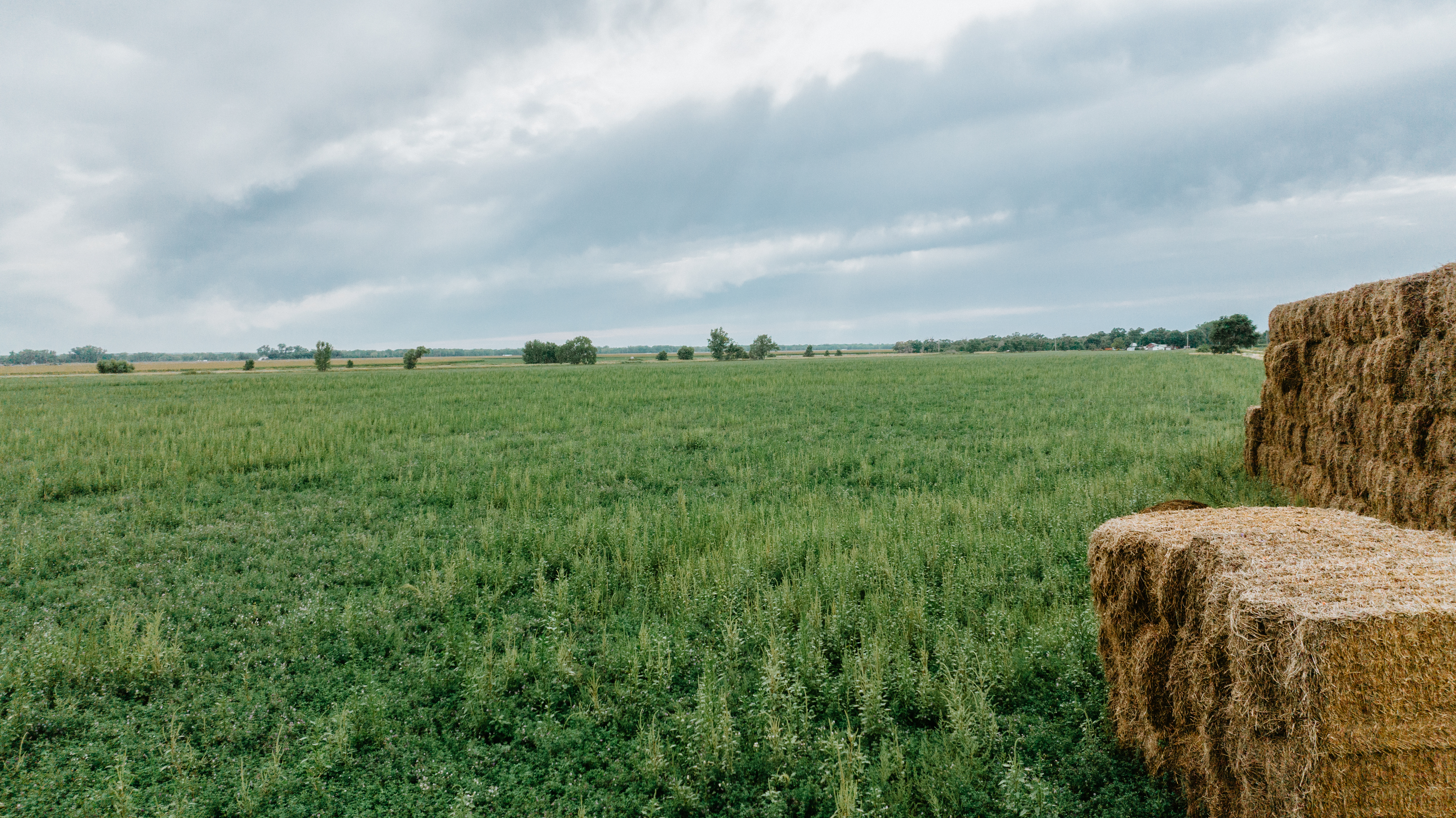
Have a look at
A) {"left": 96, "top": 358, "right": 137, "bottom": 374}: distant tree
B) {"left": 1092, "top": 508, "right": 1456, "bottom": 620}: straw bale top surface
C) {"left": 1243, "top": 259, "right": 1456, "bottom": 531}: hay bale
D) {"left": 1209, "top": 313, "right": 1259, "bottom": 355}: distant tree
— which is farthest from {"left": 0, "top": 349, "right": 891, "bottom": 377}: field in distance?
{"left": 1092, "top": 508, "right": 1456, "bottom": 620}: straw bale top surface

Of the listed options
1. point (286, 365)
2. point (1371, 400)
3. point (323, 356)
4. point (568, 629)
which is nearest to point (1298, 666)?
point (568, 629)

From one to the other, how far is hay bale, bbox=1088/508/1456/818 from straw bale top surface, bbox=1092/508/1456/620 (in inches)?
0.5

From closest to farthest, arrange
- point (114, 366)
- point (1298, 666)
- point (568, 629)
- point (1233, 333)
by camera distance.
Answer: point (1298, 666)
point (568, 629)
point (114, 366)
point (1233, 333)

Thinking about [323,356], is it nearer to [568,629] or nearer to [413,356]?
[413,356]

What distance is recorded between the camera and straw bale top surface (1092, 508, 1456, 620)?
298cm

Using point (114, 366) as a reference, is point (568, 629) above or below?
below

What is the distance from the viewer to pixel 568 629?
21.3ft

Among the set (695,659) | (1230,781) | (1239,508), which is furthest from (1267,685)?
(695,659)

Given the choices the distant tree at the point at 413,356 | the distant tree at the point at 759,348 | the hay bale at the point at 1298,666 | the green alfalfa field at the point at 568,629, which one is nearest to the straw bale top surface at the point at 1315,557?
the hay bale at the point at 1298,666

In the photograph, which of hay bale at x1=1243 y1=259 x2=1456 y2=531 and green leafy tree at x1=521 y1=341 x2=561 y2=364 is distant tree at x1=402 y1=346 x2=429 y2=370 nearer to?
green leafy tree at x1=521 y1=341 x2=561 y2=364

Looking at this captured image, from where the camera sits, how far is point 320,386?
38406 millimetres

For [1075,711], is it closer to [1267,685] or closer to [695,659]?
[1267,685]

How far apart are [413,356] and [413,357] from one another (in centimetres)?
9

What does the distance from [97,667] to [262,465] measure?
977 cm
